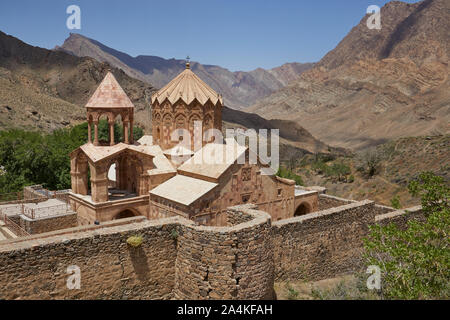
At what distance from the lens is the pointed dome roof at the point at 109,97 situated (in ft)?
48.4

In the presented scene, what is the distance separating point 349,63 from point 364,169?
107m

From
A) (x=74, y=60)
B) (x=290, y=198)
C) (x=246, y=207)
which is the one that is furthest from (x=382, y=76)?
(x=246, y=207)

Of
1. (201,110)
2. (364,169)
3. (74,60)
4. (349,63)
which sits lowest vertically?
(364,169)

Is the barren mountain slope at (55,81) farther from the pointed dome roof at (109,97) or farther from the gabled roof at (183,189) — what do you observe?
the gabled roof at (183,189)

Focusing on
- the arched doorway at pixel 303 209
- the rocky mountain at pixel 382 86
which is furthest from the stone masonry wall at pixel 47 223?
the rocky mountain at pixel 382 86

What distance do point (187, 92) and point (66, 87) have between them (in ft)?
190

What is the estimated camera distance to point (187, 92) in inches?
658

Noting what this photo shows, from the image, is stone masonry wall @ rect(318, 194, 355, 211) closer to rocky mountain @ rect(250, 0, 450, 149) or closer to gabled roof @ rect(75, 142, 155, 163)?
gabled roof @ rect(75, 142, 155, 163)

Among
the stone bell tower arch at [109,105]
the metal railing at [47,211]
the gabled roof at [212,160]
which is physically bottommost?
the metal railing at [47,211]

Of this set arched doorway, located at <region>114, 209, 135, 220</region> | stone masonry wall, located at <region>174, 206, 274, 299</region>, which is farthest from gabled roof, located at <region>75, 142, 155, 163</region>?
stone masonry wall, located at <region>174, 206, 274, 299</region>

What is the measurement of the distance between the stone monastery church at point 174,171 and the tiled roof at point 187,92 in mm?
45
